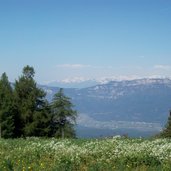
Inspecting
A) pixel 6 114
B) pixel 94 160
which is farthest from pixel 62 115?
pixel 94 160

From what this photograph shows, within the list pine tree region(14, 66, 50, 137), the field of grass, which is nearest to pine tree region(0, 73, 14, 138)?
pine tree region(14, 66, 50, 137)

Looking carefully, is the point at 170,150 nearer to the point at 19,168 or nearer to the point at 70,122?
the point at 19,168

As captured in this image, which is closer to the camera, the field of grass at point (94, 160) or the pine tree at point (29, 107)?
the field of grass at point (94, 160)

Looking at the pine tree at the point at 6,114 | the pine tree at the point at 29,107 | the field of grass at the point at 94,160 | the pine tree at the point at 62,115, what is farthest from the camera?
the pine tree at the point at 62,115

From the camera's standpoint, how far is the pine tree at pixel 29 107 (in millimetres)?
66812

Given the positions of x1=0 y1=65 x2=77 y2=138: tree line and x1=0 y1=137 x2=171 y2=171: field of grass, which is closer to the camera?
x1=0 y1=137 x2=171 y2=171: field of grass

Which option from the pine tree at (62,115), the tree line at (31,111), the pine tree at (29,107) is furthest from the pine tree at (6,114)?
the pine tree at (62,115)

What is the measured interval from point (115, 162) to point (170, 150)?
2.85 meters

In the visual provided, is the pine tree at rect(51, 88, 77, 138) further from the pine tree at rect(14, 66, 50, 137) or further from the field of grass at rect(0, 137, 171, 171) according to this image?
the field of grass at rect(0, 137, 171, 171)

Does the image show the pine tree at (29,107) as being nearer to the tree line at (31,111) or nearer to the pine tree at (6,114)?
the tree line at (31,111)

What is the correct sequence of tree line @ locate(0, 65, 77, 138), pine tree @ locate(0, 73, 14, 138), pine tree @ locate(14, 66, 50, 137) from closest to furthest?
pine tree @ locate(0, 73, 14, 138) → tree line @ locate(0, 65, 77, 138) → pine tree @ locate(14, 66, 50, 137)

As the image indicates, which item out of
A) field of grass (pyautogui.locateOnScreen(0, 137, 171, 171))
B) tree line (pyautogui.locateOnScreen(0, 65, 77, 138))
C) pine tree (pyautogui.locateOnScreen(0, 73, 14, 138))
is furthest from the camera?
tree line (pyautogui.locateOnScreen(0, 65, 77, 138))

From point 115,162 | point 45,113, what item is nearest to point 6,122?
point 45,113

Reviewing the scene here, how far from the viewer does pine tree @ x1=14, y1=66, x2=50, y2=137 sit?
219 ft
